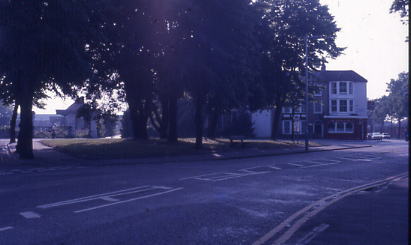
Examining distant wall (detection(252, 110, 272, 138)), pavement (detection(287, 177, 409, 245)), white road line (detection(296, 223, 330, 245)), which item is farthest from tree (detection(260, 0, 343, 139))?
white road line (detection(296, 223, 330, 245))

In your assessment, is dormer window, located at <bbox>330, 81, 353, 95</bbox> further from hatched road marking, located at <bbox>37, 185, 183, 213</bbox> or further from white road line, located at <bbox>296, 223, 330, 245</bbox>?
white road line, located at <bbox>296, 223, 330, 245</bbox>

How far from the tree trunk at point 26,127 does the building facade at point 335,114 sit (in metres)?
45.8

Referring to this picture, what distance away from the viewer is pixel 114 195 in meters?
11.2

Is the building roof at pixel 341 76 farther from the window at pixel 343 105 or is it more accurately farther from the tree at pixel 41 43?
the tree at pixel 41 43

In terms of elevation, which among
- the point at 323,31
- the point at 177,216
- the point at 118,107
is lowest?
the point at 177,216

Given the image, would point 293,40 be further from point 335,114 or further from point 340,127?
point 340,127

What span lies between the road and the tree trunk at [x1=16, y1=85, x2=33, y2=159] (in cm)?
701

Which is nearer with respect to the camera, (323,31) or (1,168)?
(1,168)

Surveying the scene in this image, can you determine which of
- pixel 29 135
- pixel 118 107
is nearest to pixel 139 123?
pixel 118 107

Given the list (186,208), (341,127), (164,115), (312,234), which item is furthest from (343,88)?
(312,234)

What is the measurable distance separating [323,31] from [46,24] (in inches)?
1109

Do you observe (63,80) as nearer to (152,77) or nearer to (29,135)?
(29,135)

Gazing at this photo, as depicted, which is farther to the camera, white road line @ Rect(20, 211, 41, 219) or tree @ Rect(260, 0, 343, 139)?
tree @ Rect(260, 0, 343, 139)

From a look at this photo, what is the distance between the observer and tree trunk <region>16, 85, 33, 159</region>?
22575 mm
